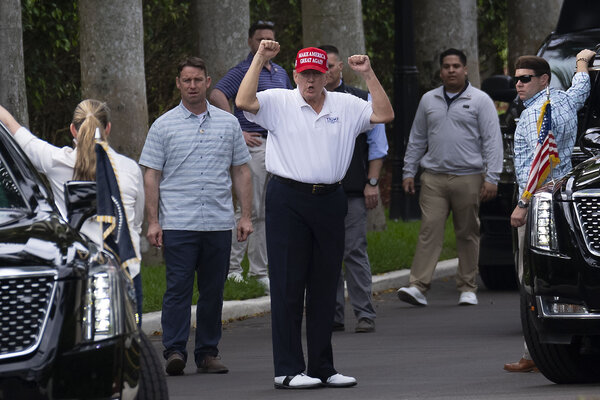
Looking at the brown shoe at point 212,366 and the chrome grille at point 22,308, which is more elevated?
the chrome grille at point 22,308

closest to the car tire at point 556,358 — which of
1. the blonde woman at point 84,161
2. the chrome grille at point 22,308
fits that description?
the blonde woman at point 84,161

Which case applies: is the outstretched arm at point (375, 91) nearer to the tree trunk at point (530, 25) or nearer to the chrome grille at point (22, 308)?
the chrome grille at point (22, 308)

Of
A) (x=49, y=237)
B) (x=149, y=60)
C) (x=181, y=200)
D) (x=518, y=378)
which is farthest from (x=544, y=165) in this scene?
(x=149, y=60)

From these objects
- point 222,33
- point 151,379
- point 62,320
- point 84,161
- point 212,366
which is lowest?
Result: point 212,366

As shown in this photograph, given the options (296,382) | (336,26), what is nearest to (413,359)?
(296,382)

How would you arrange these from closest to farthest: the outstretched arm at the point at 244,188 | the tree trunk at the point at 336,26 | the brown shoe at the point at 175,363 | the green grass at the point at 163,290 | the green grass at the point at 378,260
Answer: the brown shoe at the point at 175,363 < the outstretched arm at the point at 244,188 < the green grass at the point at 163,290 < the green grass at the point at 378,260 < the tree trunk at the point at 336,26

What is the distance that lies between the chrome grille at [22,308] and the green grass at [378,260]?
6680 mm

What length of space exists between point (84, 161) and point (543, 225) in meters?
2.51

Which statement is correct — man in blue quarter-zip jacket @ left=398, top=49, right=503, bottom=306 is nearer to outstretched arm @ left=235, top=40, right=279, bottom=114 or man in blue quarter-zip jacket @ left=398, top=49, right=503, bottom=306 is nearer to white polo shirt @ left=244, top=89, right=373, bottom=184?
white polo shirt @ left=244, top=89, right=373, bottom=184

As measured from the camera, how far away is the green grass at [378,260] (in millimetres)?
13367

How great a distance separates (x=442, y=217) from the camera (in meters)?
13.7

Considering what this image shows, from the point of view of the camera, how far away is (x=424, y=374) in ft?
31.2

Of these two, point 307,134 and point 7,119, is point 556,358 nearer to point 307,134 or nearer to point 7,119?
point 307,134

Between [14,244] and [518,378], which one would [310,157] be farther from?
[14,244]
